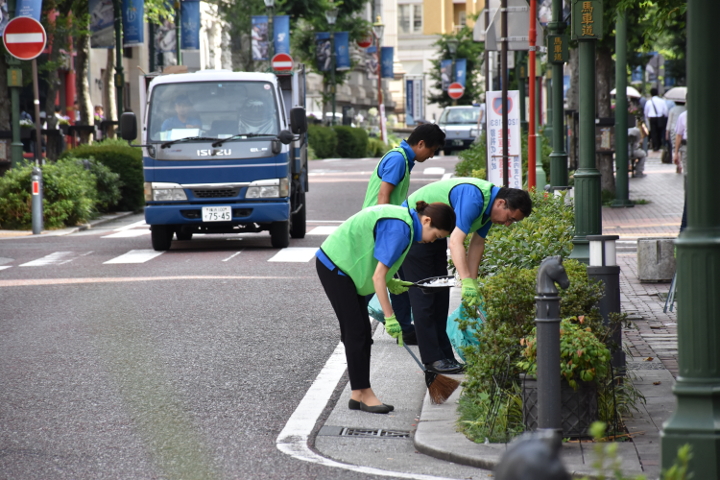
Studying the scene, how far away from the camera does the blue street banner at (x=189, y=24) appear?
3667 centimetres

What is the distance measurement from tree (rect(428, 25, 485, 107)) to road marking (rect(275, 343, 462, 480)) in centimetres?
5561

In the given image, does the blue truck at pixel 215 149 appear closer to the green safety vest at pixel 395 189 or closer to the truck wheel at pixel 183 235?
the truck wheel at pixel 183 235

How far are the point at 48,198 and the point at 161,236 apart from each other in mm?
4245

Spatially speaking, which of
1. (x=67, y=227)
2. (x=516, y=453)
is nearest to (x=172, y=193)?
(x=67, y=227)

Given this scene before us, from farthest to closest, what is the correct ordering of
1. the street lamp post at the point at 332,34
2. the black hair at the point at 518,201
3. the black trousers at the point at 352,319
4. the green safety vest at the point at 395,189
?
the street lamp post at the point at 332,34, the green safety vest at the point at 395,189, the black hair at the point at 518,201, the black trousers at the point at 352,319

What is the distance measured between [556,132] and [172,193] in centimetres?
525

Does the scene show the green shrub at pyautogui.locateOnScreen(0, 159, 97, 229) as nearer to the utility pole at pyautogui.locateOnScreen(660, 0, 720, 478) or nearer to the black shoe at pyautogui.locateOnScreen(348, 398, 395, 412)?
the black shoe at pyautogui.locateOnScreen(348, 398, 395, 412)

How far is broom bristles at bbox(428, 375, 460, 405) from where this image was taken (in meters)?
6.66

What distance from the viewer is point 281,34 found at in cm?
3969

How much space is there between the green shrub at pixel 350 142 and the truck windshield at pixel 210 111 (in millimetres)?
30884

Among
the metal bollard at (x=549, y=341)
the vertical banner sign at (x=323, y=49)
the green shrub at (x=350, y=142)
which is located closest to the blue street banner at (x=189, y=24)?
the green shrub at (x=350, y=142)

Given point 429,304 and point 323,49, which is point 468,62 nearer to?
point 323,49

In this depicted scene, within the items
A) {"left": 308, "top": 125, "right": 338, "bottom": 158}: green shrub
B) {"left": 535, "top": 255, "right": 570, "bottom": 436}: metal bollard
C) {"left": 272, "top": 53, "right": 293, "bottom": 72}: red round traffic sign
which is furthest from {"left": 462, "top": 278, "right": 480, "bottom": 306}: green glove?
{"left": 308, "top": 125, "right": 338, "bottom": 158}: green shrub

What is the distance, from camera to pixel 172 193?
51.3 feet
